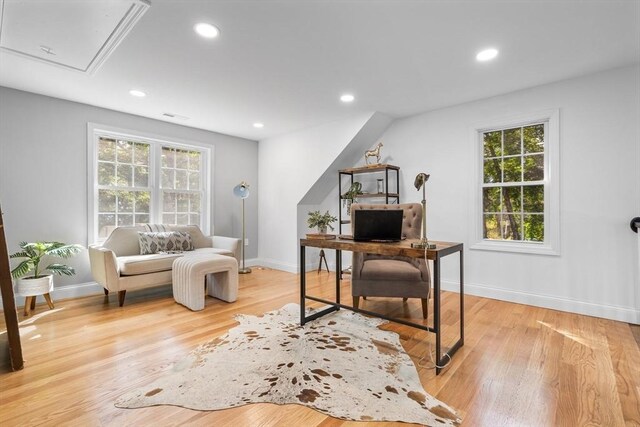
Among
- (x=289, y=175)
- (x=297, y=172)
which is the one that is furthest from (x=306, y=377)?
(x=289, y=175)

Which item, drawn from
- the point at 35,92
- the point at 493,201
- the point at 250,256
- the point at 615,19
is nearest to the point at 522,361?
the point at 493,201

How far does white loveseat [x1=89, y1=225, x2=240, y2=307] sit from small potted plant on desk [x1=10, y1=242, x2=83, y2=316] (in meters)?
0.29

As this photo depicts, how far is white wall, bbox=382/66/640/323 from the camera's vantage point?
109 inches

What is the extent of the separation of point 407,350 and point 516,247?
80.7 inches

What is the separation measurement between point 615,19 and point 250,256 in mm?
5193

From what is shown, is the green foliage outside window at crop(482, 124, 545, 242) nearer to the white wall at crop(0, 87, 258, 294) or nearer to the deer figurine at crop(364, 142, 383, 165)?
the deer figurine at crop(364, 142, 383, 165)

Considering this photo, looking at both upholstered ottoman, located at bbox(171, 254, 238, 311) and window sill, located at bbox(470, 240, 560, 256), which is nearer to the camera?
upholstered ottoman, located at bbox(171, 254, 238, 311)

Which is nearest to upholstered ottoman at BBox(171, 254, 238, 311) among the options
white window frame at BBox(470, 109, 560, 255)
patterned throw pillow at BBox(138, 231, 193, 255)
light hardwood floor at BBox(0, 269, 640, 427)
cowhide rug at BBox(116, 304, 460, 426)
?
light hardwood floor at BBox(0, 269, 640, 427)

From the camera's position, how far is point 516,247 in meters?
3.35

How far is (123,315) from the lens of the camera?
2.95 metres

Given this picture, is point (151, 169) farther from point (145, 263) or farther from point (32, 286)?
point (32, 286)

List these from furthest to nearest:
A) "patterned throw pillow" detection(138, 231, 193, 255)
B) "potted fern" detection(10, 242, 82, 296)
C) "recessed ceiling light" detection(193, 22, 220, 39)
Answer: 1. "patterned throw pillow" detection(138, 231, 193, 255)
2. "potted fern" detection(10, 242, 82, 296)
3. "recessed ceiling light" detection(193, 22, 220, 39)

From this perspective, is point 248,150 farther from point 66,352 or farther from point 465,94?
point 66,352

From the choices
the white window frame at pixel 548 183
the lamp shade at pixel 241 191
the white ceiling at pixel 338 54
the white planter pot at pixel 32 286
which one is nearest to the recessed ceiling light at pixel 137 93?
the white ceiling at pixel 338 54
